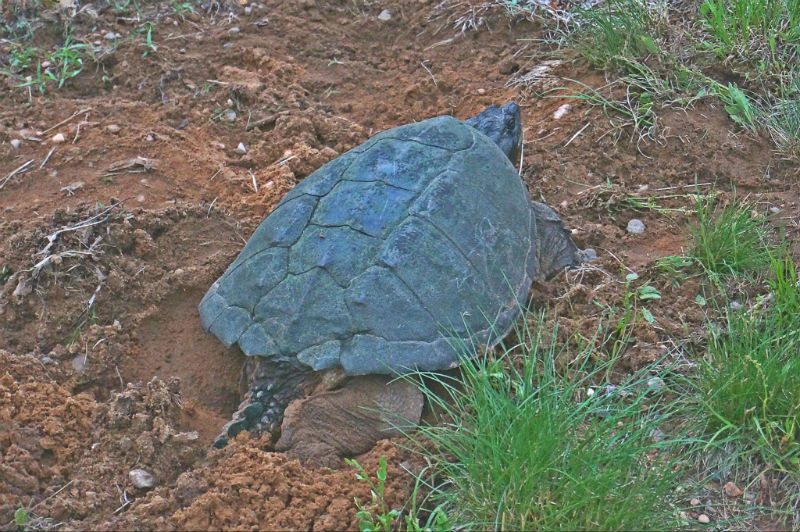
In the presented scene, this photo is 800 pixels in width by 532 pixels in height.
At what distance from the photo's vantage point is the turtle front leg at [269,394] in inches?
113

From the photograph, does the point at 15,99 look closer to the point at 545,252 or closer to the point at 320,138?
the point at 320,138

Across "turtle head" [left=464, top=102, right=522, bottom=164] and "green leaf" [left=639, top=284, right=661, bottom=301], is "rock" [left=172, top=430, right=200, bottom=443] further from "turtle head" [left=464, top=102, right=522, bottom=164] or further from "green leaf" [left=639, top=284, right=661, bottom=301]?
"turtle head" [left=464, top=102, right=522, bottom=164]

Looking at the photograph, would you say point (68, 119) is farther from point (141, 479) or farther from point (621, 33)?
point (621, 33)

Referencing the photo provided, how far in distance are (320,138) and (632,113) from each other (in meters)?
1.52

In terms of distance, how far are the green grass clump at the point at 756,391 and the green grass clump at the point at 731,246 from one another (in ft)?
1.66

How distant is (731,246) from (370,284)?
4.77 ft

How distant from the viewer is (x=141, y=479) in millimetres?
2709

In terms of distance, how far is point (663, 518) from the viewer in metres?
2.45

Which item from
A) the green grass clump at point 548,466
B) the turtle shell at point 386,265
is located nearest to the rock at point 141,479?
the turtle shell at point 386,265

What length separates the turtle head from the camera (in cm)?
392

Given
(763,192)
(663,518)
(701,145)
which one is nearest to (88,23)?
(701,145)

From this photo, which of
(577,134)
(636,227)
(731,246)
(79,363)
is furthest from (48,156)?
(731,246)

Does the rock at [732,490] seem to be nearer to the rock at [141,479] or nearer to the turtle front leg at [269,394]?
the turtle front leg at [269,394]

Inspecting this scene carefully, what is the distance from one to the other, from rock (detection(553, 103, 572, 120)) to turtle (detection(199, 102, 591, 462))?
1.04 metres
